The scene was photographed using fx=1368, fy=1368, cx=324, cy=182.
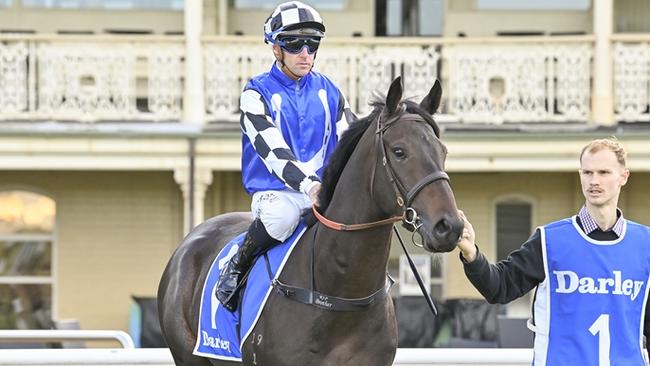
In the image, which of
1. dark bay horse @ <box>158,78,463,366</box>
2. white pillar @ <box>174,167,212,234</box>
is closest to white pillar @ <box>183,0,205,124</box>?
white pillar @ <box>174,167,212,234</box>

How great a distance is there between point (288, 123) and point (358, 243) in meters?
0.78

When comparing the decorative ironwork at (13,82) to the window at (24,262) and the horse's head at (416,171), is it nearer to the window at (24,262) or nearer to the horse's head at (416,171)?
the window at (24,262)

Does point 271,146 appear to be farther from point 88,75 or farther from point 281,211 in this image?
point 88,75

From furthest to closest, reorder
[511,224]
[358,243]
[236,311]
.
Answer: [511,224] < [236,311] < [358,243]

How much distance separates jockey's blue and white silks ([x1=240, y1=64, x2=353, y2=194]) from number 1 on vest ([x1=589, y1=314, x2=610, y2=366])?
149cm

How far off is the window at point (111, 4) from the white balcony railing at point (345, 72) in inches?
87.0

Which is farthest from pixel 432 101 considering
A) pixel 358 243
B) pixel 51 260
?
pixel 51 260

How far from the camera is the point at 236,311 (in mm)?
6035

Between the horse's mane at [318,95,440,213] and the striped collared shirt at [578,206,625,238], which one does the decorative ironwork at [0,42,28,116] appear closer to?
the horse's mane at [318,95,440,213]

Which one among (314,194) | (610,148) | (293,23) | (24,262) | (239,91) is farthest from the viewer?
(24,262)

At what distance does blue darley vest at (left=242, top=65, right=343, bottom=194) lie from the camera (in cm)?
592

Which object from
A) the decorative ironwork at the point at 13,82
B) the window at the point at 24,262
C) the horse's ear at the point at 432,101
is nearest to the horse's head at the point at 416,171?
the horse's ear at the point at 432,101

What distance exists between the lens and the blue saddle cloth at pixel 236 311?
18.9 ft

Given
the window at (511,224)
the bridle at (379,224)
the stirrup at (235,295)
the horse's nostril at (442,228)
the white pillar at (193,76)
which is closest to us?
the horse's nostril at (442,228)
